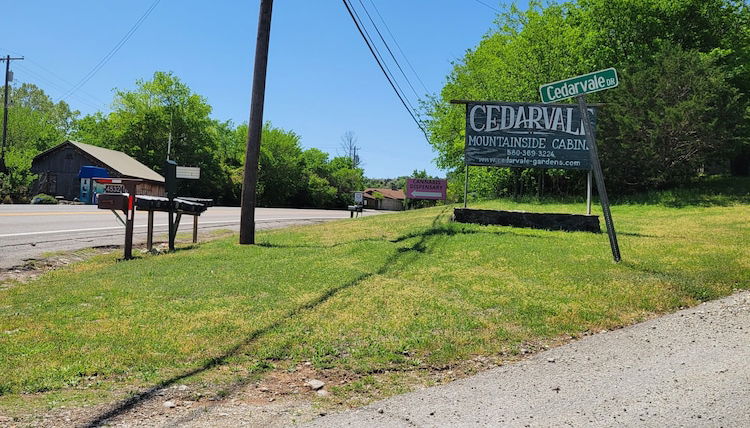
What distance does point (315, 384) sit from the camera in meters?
3.91

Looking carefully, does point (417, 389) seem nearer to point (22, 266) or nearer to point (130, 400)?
point (130, 400)

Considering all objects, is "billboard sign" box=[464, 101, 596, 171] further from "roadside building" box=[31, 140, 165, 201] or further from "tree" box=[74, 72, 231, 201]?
"tree" box=[74, 72, 231, 201]

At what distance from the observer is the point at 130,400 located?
3559mm

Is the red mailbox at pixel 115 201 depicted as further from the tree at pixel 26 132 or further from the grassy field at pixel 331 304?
the tree at pixel 26 132

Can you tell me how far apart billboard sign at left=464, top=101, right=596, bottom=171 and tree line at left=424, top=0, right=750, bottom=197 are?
326 cm

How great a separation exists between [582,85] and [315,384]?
6.15m

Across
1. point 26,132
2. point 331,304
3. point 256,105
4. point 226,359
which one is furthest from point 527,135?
point 26,132

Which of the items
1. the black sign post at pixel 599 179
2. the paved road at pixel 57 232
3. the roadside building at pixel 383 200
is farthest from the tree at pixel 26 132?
the roadside building at pixel 383 200

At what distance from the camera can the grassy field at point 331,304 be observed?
4.29 meters

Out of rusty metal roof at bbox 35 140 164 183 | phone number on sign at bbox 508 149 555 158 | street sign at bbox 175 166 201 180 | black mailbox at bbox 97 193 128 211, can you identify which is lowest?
black mailbox at bbox 97 193 128 211

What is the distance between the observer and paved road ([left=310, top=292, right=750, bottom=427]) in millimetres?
3281

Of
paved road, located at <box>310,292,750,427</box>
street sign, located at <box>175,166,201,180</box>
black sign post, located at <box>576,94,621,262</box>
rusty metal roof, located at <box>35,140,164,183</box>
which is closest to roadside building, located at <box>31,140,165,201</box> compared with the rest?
rusty metal roof, located at <box>35,140,164,183</box>

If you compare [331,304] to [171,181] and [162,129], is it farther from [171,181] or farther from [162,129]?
[162,129]

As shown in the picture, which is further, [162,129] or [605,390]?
[162,129]
